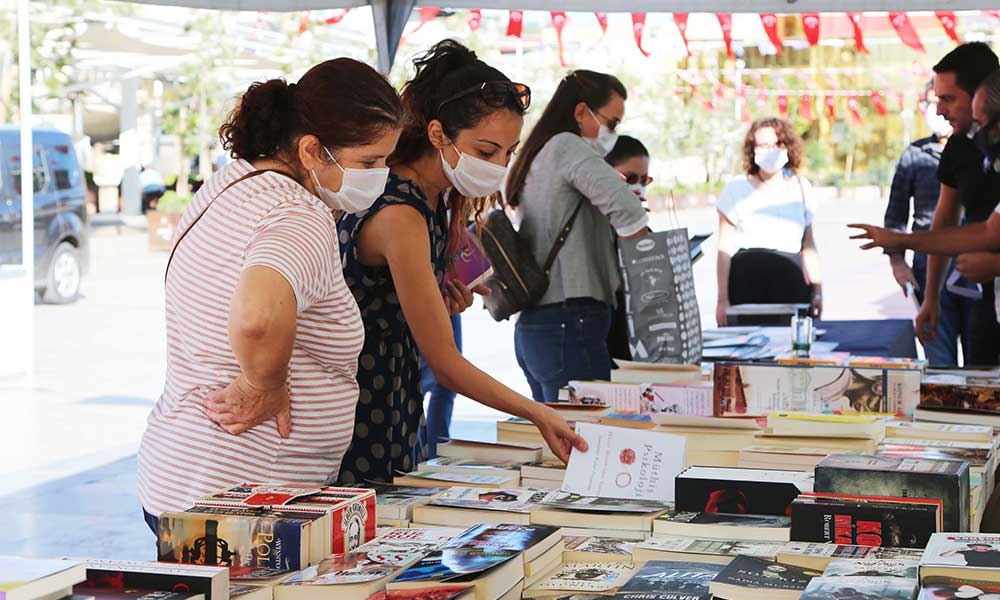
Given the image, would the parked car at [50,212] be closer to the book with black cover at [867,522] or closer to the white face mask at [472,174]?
the white face mask at [472,174]

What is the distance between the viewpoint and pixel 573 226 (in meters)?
3.37

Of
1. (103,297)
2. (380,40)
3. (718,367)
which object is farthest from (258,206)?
(103,297)

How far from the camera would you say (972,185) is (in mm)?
3678

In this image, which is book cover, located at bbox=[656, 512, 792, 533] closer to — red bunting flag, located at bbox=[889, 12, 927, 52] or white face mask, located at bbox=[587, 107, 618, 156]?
white face mask, located at bbox=[587, 107, 618, 156]

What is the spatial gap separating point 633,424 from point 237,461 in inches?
34.9

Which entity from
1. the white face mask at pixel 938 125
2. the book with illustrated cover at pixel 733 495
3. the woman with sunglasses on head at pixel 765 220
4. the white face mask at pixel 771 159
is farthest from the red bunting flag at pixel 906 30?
the book with illustrated cover at pixel 733 495

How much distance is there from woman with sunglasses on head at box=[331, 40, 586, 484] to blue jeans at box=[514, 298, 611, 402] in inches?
40.5

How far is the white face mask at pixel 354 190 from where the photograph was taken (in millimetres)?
1784

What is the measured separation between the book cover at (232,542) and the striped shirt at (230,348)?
34 cm

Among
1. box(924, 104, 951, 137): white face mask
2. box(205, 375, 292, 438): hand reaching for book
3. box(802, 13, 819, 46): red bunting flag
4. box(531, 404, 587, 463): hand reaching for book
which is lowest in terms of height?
box(531, 404, 587, 463): hand reaching for book

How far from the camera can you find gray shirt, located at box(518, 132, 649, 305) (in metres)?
3.25

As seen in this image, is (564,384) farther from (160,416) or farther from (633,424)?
(160,416)

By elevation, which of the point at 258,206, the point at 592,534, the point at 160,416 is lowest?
the point at 592,534

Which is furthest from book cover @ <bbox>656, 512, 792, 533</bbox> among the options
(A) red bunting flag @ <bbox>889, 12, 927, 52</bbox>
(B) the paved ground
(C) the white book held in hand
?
(A) red bunting flag @ <bbox>889, 12, 927, 52</bbox>
